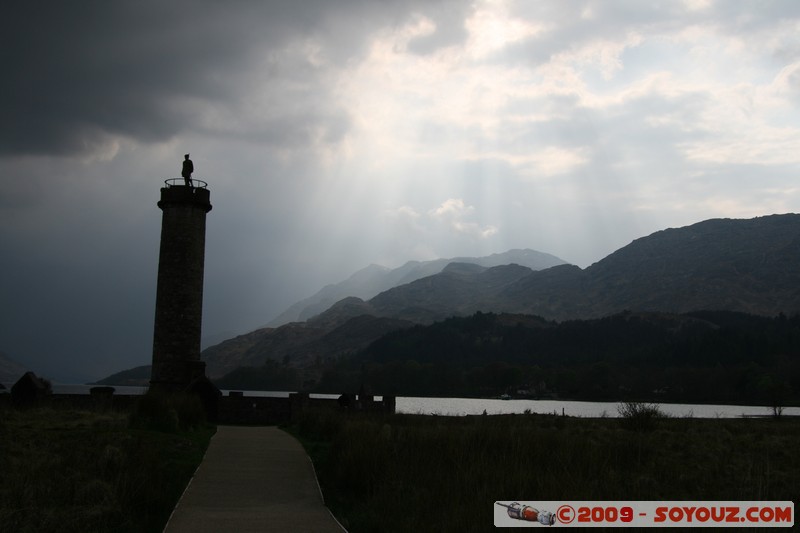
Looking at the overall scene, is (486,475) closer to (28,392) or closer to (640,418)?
(640,418)

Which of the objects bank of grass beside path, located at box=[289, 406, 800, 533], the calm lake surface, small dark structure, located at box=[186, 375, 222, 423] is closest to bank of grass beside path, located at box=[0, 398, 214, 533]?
bank of grass beside path, located at box=[289, 406, 800, 533]

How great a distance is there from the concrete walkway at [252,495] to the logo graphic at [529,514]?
2.48 m

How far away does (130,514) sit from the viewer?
34.0 feet

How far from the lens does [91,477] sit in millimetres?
11992

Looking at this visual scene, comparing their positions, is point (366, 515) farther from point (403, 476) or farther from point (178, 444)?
point (178, 444)

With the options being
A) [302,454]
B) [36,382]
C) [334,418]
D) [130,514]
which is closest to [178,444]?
[302,454]

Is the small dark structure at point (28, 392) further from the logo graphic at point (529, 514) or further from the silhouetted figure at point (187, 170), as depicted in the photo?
the logo graphic at point (529, 514)

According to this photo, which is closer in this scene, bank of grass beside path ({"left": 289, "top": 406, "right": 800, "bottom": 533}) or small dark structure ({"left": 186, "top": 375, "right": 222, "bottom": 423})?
bank of grass beside path ({"left": 289, "top": 406, "right": 800, "bottom": 533})

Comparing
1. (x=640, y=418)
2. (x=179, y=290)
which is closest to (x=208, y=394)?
(x=179, y=290)

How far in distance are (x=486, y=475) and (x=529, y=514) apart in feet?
7.33

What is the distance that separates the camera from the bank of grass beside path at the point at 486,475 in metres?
9.60

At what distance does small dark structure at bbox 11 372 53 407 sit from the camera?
2952cm

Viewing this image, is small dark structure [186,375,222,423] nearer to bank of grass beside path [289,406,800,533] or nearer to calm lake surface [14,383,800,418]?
bank of grass beside path [289,406,800,533]

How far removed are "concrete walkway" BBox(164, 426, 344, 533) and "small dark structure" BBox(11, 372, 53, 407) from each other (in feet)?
51.6
